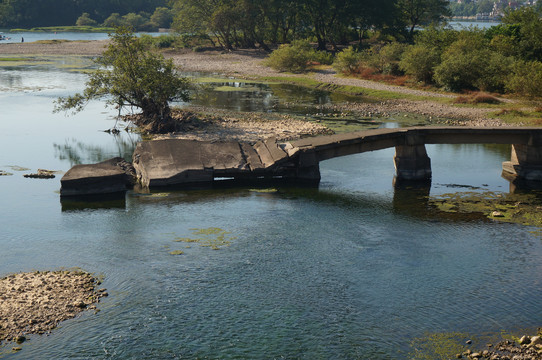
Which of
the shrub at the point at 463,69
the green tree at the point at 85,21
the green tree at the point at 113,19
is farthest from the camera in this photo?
the green tree at the point at 85,21

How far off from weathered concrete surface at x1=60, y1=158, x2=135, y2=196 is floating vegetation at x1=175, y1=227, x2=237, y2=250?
7.50 m

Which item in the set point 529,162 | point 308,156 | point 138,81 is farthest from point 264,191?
point 138,81

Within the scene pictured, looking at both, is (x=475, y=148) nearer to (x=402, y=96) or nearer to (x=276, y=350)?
(x=402, y=96)

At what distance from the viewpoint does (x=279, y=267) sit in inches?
877

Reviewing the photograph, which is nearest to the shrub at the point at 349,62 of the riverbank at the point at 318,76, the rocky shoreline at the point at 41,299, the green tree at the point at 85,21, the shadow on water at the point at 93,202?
the riverbank at the point at 318,76

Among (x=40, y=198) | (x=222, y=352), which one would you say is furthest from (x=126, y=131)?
(x=222, y=352)

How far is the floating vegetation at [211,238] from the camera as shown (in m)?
24.5

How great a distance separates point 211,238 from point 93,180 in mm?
9286

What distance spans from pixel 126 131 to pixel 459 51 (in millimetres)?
36076

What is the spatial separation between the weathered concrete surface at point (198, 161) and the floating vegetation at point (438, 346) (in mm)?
17547

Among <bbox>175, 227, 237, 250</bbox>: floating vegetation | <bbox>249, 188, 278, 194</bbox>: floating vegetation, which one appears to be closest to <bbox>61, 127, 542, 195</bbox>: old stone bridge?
<bbox>249, 188, 278, 194</bbox>: floating vegetation

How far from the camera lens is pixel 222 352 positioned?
663 inches

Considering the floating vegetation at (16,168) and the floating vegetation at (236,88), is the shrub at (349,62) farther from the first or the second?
the floating vegetation at (16,168)

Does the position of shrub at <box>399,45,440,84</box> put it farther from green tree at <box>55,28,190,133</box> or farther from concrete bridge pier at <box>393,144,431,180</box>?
concrete bridge pier at <box>393,144,431,180</box>
